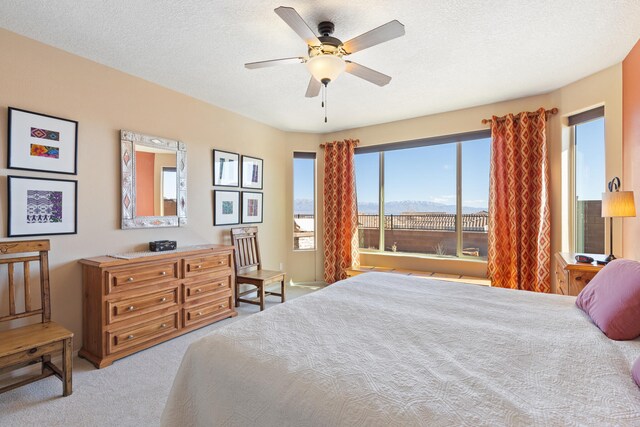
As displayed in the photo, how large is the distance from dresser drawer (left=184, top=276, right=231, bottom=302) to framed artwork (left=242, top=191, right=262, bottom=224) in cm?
110

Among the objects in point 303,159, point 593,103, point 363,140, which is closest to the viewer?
point 593,103

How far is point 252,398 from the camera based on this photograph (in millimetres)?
1111

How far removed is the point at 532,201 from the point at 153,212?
450cm

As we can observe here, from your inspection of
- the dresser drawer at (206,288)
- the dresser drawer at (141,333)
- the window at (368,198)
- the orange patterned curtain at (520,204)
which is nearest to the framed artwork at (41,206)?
the dresser drawer at (141,333)

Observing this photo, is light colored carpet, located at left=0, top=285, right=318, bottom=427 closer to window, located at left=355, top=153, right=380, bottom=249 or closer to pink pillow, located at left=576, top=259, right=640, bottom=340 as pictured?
pink pillow, located at left=576, top=259, right=640, bottom=340

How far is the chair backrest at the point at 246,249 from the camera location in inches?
163

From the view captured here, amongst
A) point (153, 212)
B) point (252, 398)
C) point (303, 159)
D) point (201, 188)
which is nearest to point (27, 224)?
point (153, 212)

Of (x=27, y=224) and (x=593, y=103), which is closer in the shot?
(x=27, y=224)

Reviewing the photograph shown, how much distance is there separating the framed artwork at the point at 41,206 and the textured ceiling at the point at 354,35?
1191 millimetres

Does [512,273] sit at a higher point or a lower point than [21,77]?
lower

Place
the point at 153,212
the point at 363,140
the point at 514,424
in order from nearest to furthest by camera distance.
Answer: the point at 514,424 → the point at 153,212 → the point at 363,140

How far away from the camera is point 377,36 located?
192 cm

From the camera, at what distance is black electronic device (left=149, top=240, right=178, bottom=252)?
3.13 metres

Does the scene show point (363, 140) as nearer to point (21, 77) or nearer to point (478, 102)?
point (478, 102)
